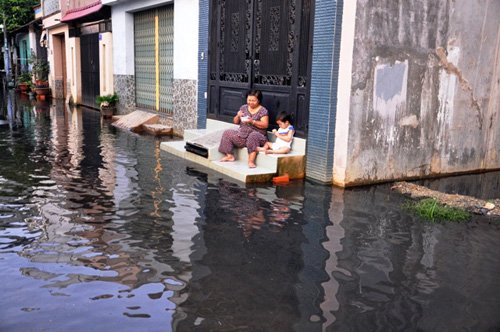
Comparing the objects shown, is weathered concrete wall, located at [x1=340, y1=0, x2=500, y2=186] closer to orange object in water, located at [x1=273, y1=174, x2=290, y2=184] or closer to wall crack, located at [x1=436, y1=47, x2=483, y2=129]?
wall crack, located at [x1=436, y1=47, x2=483, y2=129]

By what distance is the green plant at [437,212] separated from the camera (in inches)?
244

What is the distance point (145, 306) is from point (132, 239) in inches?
58.2

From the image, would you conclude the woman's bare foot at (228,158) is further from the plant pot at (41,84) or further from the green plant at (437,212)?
the plant pot at (41,84)

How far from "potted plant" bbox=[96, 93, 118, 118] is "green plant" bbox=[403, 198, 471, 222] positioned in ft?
41.0

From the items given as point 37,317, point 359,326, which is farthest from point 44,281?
point 359,326

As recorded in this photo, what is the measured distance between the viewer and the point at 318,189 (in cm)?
752

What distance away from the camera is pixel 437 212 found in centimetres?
633

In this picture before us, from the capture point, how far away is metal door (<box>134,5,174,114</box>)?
1378cm

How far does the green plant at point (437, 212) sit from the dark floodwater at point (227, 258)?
195mm

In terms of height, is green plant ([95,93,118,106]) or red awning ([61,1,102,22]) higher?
red awning ([61,1,102,22])

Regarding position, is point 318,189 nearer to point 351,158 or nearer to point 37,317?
point 351,158

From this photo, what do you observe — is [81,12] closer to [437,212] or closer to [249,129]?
[249,129]

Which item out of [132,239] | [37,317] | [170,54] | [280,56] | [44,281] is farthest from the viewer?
[170,54]

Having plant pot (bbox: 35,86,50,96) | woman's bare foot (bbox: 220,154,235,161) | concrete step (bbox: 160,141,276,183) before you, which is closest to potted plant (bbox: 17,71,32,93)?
plant pot (bbox: 35,86,50,96)
